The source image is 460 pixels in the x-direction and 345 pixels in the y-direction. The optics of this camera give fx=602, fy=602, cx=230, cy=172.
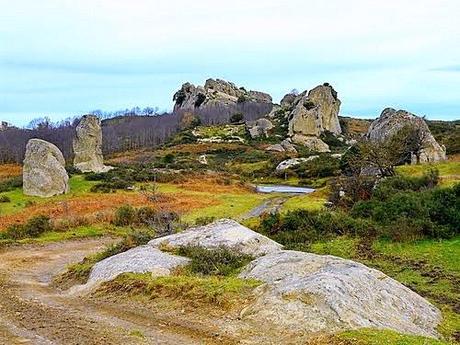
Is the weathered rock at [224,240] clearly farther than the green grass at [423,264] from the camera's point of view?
Yes

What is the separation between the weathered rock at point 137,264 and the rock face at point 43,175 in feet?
97.4

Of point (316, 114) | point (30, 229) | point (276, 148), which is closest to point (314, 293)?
point (30, 229)

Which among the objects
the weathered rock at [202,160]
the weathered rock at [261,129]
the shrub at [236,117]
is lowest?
the weathered rock at [202,160]

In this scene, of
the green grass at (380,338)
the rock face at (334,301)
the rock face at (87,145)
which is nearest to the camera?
the green grass at (380,338)

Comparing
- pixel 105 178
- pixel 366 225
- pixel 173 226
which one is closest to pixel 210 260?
pixel 173 226

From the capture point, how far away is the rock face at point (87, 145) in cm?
6394

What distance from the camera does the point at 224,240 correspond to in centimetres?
1900

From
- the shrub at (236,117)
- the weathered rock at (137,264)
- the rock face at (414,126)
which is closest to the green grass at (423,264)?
the weathered rock at (137,264)

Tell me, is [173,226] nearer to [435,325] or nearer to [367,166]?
[435,325]

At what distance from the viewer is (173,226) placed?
82.1 feet

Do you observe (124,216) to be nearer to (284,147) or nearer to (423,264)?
(423,264)

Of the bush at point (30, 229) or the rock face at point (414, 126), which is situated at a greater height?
the rock face at point (414, 126)

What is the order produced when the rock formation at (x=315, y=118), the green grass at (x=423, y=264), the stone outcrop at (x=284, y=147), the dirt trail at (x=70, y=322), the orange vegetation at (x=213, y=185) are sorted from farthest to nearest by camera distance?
the rock formation at (x=315, y=118), the stone outcrop at (x=284, y=147), the orange vegetation at (x=213, y=185), the green grass at (x=423, y=264), the dirt trail at (x=70, y=322)

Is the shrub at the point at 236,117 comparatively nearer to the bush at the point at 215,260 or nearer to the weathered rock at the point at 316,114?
the weathered rock at the point at 316,114
